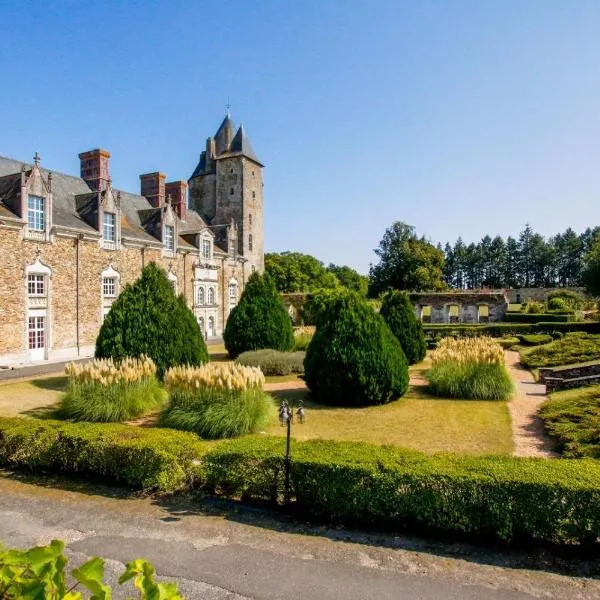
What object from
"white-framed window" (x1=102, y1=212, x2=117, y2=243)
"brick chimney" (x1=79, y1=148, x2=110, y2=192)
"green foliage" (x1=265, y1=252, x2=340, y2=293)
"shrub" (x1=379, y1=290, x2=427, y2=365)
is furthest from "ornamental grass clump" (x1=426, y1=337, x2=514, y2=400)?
"green foliage" (x1=265, y1=252, x2=340, y2=293)

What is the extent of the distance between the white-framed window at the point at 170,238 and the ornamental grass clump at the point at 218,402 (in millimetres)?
22404

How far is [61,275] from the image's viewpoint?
933 inches

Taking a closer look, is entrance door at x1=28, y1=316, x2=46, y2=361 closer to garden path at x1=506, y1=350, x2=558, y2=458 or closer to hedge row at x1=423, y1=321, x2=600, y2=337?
garden path at x1=506, y1=350, x2=558, y2=458

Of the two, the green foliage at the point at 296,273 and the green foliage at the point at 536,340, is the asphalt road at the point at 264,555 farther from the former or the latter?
the green foliage at the point at 296,273

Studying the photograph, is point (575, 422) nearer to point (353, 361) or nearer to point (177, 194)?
point (353, 361)

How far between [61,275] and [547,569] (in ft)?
77.5

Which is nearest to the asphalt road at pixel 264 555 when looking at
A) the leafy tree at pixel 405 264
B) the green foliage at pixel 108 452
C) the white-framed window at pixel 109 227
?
the green foliage at pixel 108 452

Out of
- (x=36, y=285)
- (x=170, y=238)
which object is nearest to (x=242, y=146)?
(x=170, y=238)

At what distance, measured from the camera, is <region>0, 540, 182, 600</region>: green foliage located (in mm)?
1586

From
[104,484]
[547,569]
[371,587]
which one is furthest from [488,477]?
[104,484]

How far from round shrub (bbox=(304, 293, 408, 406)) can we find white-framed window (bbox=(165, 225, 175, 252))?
20.7 metres

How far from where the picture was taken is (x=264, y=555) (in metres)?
5.23

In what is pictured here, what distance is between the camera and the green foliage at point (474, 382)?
43.0 feet

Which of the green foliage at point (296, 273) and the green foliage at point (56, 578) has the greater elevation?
the green foliage at point (296, 273)
